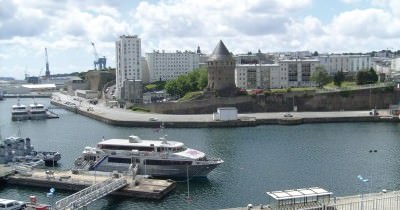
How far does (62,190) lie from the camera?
34.9m

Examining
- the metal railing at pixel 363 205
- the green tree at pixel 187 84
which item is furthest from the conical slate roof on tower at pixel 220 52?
the metal railing at pixel 363 205

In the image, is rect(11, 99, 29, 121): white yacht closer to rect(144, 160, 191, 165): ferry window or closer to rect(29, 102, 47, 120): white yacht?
rect(29, 102, 47, 120): white yacht

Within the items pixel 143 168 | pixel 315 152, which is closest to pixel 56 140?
pixel 143 168

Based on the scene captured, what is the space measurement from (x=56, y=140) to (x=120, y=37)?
229 feet

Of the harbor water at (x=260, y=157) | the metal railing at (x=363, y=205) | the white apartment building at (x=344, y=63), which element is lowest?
the harbor water at (x=260, y=157)

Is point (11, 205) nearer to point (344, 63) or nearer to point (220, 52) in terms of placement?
point (220, 52)

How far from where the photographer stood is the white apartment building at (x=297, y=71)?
102750 millimetres

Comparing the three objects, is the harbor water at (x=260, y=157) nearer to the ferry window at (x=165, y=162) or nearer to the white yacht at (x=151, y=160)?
the white yacht at (x=151, y=160)

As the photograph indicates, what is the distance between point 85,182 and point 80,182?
36cm

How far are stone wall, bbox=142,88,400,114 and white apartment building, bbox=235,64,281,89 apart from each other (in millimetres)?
20311

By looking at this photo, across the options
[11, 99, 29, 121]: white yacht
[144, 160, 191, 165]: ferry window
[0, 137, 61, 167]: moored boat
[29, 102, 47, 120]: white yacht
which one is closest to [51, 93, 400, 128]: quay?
[29, 102, 47, 120]: white yacht

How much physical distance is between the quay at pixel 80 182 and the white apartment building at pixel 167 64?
104079mm

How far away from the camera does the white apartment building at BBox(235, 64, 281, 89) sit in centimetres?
10312

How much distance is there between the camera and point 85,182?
34.7 meters
